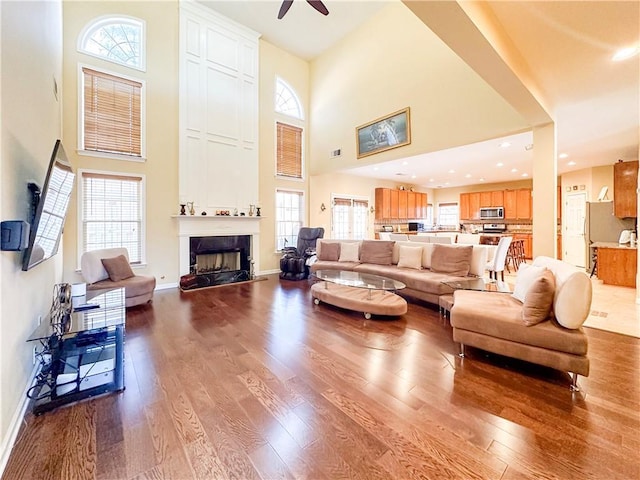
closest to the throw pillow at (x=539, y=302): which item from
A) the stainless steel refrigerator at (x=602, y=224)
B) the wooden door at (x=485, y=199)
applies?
the stainless steel refrigerator at (x=602, y=224)

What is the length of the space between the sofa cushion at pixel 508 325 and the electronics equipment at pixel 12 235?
3.20 metres

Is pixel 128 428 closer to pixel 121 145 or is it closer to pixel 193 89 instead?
pixel 121 145

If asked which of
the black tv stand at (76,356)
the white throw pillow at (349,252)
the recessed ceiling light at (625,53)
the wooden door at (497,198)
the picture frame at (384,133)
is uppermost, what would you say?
the picture frame at (384,133)

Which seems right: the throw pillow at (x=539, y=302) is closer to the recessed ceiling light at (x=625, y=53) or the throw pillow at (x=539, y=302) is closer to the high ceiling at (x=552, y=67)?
the high ceiling at (x=552, y=67)

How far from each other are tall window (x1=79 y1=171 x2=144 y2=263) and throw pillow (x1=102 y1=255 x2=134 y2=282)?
993mm

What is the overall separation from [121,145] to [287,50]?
494 cm

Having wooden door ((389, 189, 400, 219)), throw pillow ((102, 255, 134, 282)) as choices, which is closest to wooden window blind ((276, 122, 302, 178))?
wooden door ((389, 189, 400, 219))

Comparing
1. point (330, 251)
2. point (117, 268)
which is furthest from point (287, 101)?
point (117, 268)

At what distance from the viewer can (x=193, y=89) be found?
227 inches

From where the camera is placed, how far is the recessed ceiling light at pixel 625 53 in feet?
8.22

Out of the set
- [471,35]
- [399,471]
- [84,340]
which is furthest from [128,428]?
[471,35]

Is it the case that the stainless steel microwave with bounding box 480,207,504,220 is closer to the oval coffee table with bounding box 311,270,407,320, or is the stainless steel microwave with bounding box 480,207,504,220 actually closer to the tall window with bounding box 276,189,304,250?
the tall window with bounding box 276,189,304,250

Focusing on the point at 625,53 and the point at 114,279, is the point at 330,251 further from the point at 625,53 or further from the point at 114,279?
the point at 625,53

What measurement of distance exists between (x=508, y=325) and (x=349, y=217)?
643 cm
